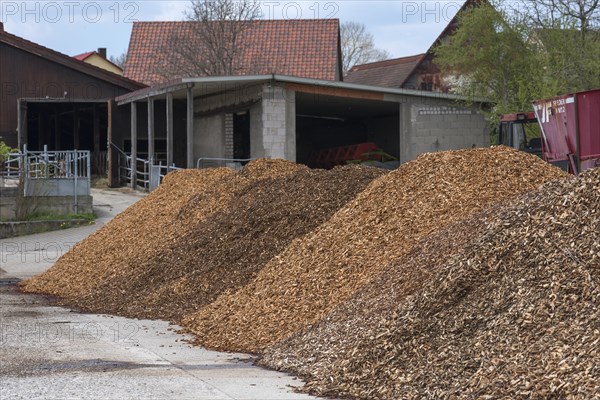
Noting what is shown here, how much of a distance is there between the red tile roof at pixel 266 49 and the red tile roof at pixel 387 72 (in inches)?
223

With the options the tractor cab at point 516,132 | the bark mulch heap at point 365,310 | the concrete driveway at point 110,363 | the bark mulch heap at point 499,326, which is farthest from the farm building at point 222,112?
the bark mulch heap at point 499,326

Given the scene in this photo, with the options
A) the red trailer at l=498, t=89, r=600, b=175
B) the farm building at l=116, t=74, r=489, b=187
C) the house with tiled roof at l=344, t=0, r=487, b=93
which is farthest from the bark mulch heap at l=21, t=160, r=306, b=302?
the house with tiled roof at l=344, t=0, r=487, b=93

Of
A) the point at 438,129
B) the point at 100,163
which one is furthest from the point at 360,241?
the point at 100,163

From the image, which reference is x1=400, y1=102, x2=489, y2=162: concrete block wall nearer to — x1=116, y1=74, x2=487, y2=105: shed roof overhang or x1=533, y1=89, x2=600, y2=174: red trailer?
x1=116, y1=74, x2=487, y2=105: shed roof overhang

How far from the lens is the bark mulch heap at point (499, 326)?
6910 mm

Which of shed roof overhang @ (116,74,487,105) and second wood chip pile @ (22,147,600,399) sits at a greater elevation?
shed roof overhang @ (116,74,487,105)

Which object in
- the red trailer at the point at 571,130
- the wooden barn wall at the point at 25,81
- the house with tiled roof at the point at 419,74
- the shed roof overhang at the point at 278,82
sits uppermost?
the house with tiled roof at the point at 419,74

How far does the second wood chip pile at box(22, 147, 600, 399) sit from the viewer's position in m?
7.37

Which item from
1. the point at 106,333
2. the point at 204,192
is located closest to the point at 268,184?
the point at 204,192

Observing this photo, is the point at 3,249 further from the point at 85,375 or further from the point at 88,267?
the point at 85,375

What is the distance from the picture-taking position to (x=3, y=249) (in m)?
20.6

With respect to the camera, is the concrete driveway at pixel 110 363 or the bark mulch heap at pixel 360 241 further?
the bark mulch heap at pixel 360 241

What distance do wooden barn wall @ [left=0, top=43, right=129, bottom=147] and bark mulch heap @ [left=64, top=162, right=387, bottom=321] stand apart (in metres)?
19.2

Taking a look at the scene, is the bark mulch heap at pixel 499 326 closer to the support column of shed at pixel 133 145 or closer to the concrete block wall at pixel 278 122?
the concrete block wall at pixel 278 122
